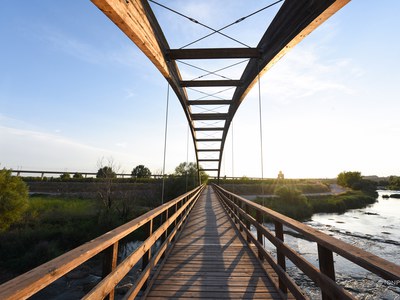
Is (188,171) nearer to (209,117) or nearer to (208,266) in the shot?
(209,117)

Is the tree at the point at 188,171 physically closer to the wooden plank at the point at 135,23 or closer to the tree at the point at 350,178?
the wooden plank at the point at 135,23

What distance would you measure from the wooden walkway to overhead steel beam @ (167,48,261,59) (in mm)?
4933

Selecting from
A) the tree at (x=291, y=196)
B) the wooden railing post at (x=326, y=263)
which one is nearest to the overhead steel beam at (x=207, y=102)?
the wooden railing post at (x=326, y=263)

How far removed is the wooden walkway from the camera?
311 centimetres

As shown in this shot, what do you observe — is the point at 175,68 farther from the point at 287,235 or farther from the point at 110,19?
the point at 287,235

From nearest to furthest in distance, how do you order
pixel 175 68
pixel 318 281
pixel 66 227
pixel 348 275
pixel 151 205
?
1. pixel 318 281
2. pixel 175 68
3. pixel 348 275
4. pixel 66 227
5. pixel 151 205

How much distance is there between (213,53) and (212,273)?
17.3 feet

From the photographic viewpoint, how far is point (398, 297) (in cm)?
938

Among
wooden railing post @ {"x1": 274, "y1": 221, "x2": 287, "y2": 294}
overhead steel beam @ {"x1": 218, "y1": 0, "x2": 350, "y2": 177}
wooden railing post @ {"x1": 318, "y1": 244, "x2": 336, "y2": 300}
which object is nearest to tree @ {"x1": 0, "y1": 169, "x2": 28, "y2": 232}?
overhead steel beam @ {"x1": 218, "y1": 0, "x2": 350, "y2": 177}

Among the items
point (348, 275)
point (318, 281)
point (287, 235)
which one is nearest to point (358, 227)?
point (287, 235)

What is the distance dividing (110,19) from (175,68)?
391 cm

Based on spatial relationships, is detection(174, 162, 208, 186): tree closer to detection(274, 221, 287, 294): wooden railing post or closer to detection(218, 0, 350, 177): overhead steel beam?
detection(218, 0, 350, 177): overhead steel beam

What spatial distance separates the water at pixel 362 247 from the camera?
9.70 meters

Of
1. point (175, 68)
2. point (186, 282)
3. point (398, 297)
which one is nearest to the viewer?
point (186, 282)
